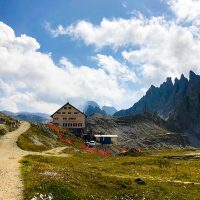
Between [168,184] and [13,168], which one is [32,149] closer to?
[13,168]

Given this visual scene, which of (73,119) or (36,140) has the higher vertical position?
(73,119)

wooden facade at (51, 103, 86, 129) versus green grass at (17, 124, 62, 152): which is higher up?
wooden facade at (51, 103, 86, 129)

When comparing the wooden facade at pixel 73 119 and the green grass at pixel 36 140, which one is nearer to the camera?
the green grass at pixel 36 140

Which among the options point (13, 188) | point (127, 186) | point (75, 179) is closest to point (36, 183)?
point (13, 188)

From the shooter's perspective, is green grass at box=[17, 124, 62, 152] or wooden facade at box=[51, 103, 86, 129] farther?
wooden facade at box=[51, 103, 86, 129]

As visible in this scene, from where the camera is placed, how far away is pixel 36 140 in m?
118

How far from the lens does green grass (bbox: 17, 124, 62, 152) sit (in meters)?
100

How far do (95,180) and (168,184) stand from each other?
1172 centimetres

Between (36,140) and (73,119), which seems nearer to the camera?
(36,140)

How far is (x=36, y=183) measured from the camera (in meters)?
43.9

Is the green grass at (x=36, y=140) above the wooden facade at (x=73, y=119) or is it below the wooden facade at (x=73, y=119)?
below

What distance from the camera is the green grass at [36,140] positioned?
3952 inches

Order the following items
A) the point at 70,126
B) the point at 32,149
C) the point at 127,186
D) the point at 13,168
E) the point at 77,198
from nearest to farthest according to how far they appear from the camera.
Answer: the point at 77,198 → the point at 127,186 → the point at 13,168 → the point at 32,149 → the point at 70,126

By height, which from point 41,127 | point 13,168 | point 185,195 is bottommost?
point 185,195
